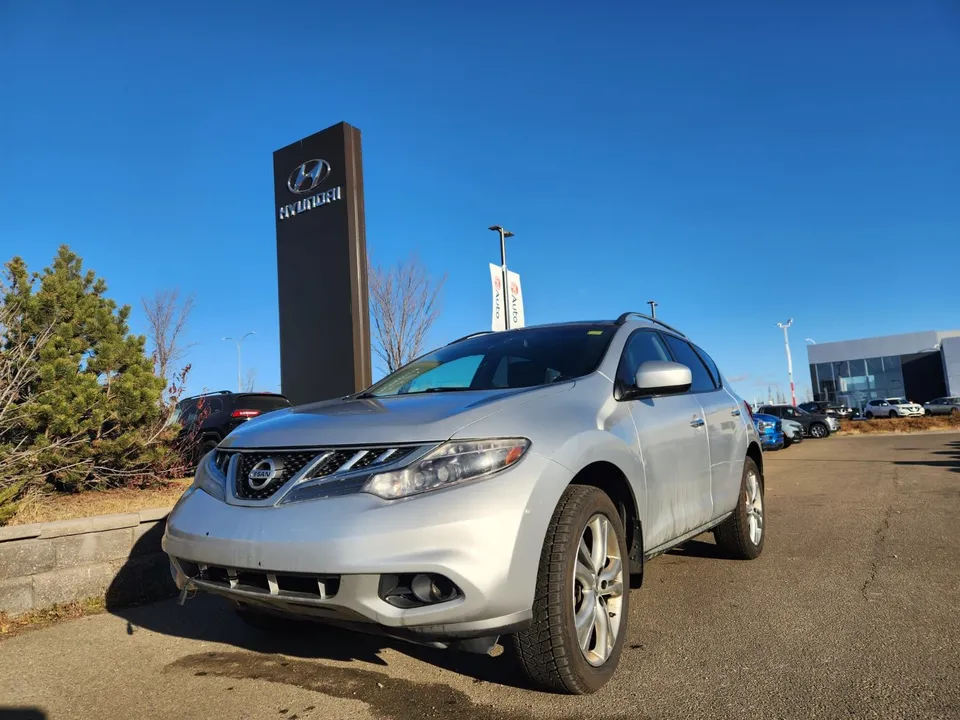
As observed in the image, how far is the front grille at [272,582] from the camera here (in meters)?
2.44

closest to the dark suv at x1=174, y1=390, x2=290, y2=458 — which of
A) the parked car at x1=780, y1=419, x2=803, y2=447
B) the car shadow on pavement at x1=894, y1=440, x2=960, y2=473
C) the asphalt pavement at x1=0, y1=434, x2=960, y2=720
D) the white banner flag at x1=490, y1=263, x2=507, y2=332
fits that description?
the white banner flag at x1=490, y1=263, x2=507, y2=332

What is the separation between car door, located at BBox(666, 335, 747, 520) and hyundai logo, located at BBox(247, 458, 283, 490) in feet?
9.14

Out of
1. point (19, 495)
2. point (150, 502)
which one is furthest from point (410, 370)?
point (19, 495)

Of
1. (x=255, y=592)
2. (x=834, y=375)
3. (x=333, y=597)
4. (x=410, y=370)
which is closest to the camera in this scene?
(x=333, y=597)

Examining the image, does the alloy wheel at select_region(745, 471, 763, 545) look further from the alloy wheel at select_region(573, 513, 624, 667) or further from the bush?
the bush

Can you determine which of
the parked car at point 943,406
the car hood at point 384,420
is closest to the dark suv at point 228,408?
the car hood at point 384,420

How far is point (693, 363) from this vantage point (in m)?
5.01

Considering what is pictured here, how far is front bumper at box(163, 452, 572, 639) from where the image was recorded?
93.1 inches

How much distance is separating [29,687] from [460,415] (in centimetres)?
242

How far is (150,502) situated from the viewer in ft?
19.0

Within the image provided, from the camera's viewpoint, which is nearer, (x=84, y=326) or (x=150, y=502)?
(x=150, y=502)

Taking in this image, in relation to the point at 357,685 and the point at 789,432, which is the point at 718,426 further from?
the point at 789,432

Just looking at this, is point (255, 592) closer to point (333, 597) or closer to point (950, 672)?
point (333, 597)

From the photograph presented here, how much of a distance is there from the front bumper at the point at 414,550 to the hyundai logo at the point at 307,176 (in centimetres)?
948
